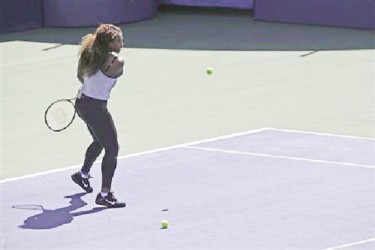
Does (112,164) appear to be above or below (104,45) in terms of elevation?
below

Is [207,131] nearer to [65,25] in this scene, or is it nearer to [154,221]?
[154,221]

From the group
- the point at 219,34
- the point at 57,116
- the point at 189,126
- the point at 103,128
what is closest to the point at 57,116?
the point at 57,116

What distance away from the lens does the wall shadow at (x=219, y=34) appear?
2311 centimetres

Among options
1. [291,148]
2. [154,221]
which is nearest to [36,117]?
[291,148]

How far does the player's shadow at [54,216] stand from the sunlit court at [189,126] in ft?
0.10

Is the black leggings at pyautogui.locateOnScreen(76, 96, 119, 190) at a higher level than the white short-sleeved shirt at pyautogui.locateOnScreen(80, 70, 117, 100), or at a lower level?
lower

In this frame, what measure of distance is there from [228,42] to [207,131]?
6144 mm

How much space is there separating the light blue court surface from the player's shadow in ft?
0.03

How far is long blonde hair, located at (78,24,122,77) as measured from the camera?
14367 millimetres

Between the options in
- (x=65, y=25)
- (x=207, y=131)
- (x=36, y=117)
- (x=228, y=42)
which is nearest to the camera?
(x=207, y=131)

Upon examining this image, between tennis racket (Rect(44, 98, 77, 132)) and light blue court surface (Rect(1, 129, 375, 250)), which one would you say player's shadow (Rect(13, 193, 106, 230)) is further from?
tennis racket (Rect(44, 98, 77, 132))

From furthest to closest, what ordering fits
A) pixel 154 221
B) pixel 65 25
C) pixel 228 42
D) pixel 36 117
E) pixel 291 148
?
pixel 65 25
pixel 228 42
pixel 36 117
pixel 291 148
pixel 154 221

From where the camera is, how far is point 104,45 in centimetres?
1441

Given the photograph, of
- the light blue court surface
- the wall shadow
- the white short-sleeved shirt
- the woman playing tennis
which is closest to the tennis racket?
the woman playing tennis
